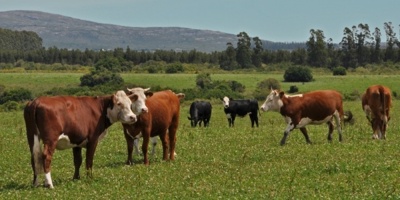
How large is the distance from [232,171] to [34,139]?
5.10 metres

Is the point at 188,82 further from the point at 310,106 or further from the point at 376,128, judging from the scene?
the point at 310,106

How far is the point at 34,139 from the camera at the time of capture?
16297mm

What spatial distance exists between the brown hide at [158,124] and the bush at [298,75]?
77.9m

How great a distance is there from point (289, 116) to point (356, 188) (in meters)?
10.4

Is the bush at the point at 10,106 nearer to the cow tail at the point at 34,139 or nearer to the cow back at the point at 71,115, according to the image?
the cow back at the point at 71,115

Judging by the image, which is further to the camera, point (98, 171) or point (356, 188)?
point (98, 171)

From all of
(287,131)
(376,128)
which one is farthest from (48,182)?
(376,128)

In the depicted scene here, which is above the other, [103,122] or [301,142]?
[103,122]

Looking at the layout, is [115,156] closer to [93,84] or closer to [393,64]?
[93,84]

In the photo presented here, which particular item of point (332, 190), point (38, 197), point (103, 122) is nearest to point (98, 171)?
point (103, 122)

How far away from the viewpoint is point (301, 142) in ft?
82.9

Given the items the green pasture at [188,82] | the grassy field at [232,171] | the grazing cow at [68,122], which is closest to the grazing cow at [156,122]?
the grassy field at [232,171]

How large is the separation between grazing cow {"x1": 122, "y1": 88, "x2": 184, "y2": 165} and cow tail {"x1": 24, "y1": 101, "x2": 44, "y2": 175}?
379cm

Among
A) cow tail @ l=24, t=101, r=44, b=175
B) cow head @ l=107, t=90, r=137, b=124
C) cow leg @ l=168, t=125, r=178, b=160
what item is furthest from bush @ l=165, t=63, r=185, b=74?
cow tail @ l=24, t=101, r=44, b=175
